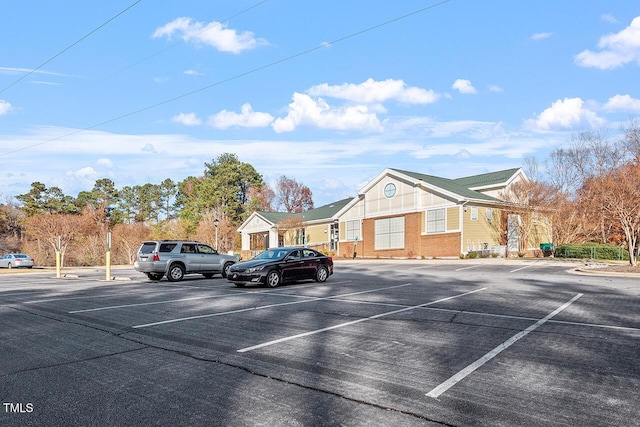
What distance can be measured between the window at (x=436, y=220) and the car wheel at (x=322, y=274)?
70.7 ft

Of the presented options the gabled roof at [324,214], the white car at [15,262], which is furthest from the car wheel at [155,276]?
the gabled roof at [324,214]

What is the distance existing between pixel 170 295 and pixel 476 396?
37.3 ft

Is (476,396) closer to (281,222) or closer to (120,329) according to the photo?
(120,329)

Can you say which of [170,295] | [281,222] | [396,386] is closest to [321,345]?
[396,386]

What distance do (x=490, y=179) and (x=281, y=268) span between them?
3196 centimetres

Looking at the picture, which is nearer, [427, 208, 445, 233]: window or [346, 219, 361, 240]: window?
[427, 208, 445, 233]: window

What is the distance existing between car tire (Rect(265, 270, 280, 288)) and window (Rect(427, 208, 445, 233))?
2416 cm

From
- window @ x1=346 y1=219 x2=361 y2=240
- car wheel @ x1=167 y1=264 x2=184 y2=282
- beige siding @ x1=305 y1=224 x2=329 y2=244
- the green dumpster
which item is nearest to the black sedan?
car wheel @ x1=167 y1=264 x2=184 y2=282

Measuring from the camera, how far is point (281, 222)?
52.2m

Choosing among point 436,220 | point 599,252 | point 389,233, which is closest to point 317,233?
point 389,233

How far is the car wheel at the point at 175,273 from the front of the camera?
20406 millimetres


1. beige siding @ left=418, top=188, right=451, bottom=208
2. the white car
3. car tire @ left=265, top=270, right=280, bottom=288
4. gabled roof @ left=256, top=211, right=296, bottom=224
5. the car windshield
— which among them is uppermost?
beige siding @ left=418, top=188, right=451, bottom=208

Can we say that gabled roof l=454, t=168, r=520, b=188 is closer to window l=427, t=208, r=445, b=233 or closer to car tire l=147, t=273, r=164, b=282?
window l=427, t=208, r=445, b=233

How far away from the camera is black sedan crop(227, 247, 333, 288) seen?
1599cm
